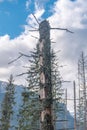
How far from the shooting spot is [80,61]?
60.1 meters

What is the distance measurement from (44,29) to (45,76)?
1243 mm

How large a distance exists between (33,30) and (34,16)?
0.45 m

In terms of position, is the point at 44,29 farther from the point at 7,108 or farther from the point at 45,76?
the point at 7,108

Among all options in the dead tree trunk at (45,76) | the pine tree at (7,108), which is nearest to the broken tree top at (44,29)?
the dead tree trunk at (45,76)

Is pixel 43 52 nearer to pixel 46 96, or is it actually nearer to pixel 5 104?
pixel 46 96

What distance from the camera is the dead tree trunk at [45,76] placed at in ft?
26.6

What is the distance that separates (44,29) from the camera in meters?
8.42

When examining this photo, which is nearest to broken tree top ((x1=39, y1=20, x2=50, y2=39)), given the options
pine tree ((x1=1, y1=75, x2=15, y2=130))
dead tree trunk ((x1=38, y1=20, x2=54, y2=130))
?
dead tree trunk ((x1=38, y1=20, x2=54, y2=130))

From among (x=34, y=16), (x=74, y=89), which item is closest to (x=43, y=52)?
(x=34, y=16)

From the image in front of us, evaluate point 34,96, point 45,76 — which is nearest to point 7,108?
point 34,96

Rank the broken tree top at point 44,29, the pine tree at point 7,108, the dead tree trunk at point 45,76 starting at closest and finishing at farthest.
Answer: the dead tree trunk at point 45,76, the broken tree top at point 44,29, the pine tree at point 7,108

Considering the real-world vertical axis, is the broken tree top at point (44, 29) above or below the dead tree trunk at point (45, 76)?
above

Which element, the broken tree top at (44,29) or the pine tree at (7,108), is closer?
the broken tree top at (44,29)

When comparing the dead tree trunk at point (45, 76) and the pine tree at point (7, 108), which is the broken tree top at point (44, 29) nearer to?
the dead tree trunk at point (45, 76)
